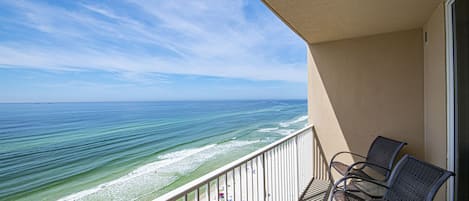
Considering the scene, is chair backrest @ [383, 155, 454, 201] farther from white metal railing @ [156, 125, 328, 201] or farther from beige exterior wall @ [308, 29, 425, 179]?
beige exterior wall @ [308, 29, 425, 179]

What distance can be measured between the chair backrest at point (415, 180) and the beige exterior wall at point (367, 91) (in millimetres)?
1593

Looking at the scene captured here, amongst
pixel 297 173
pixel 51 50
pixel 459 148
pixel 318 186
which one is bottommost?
pixel 318 186

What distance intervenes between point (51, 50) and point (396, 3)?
19.6 metres

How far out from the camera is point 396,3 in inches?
87.6

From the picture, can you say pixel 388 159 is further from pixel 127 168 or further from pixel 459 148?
pixel 127 168

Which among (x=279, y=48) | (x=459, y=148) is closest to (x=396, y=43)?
(x=459, y=148)

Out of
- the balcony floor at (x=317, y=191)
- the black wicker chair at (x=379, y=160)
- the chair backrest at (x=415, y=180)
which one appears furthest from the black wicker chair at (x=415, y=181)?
the balcony floor at (x=317, y=191)

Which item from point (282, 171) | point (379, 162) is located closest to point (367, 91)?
point (379, 162)

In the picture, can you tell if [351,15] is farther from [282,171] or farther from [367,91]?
[282,171]

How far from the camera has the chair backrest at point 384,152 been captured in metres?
A: 2.83

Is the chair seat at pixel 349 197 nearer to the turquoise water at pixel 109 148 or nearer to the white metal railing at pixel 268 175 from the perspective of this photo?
the white metal railing at pixel 268 175

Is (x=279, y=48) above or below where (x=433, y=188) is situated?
above

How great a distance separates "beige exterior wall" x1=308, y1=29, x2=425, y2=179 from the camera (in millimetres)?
3111

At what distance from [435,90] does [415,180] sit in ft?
4.44
